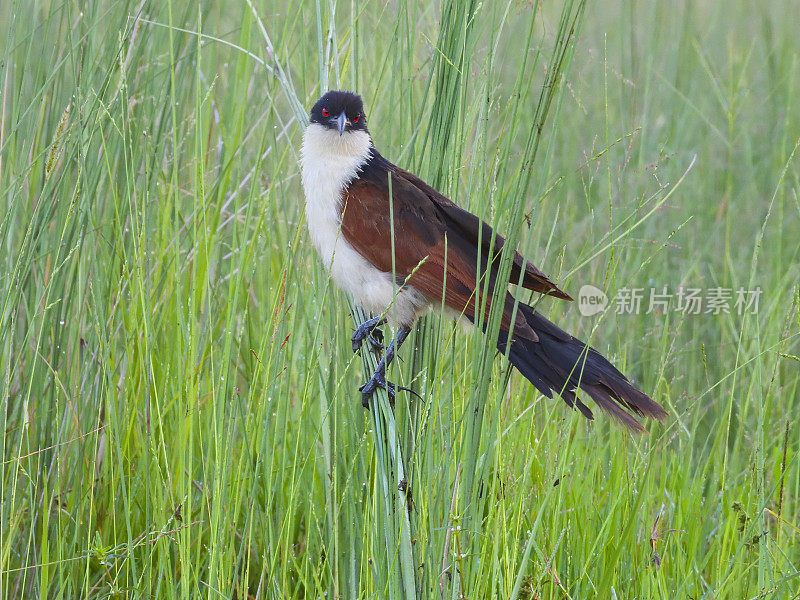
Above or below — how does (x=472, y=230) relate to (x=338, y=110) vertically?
below

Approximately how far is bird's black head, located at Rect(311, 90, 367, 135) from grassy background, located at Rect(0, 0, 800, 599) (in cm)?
8

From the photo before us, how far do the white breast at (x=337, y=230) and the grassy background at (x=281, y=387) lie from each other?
8cm

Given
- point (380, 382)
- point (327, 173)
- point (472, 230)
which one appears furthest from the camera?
point (327, 173)

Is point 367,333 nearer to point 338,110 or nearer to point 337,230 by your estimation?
point 337,230

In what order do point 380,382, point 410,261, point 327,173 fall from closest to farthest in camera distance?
point 380,382 < point 410,261 < point 327,173

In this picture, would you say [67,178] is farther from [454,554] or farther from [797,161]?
[797,161]

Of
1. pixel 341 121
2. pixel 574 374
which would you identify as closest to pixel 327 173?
pixel 341 121

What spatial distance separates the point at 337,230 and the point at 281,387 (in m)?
0.35

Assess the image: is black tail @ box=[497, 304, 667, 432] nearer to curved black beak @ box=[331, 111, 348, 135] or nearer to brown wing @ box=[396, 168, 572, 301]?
brown wing @ box=[396, 168, 572, 301]

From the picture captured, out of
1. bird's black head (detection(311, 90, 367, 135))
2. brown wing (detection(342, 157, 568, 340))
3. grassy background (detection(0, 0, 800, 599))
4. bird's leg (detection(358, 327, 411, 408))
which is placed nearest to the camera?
grassy background (detection(0, 0, 800, 599))

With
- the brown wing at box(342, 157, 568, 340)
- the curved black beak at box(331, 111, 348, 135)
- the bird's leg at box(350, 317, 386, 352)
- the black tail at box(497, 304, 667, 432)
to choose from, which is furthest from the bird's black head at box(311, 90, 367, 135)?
the black tail at box(497, 304, 667, 432)

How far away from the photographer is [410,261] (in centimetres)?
→ 181

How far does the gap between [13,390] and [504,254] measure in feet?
4.21

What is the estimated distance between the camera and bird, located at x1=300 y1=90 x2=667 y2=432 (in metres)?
1.57
